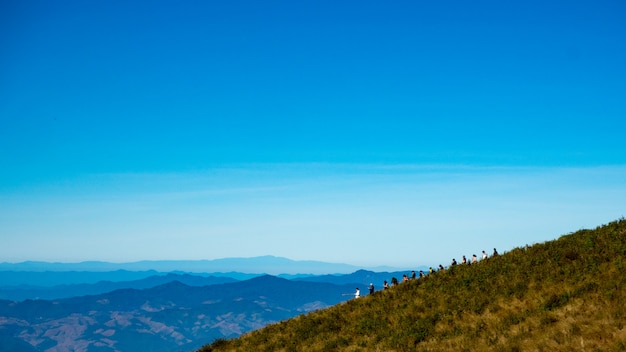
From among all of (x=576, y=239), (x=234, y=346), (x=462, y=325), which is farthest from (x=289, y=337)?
(x=576, y=239)

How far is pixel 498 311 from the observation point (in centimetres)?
2331

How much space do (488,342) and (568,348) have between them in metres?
3.60

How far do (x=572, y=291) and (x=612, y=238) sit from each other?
8.52 m

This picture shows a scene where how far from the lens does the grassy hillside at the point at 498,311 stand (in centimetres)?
1870

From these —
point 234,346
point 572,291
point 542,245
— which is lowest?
point 234,346

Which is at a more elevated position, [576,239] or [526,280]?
[576,239]

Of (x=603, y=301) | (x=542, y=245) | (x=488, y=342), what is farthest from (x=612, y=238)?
(x=488, y=342)

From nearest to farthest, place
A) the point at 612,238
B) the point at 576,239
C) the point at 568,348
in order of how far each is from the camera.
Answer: the point at 568,348 → the point at 612,238 → the point at 576,239

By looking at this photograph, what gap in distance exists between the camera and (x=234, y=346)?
105 ft

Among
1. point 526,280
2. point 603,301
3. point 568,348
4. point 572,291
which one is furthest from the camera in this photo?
point 526,280

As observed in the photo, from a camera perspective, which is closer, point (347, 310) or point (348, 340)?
point (348, 340)

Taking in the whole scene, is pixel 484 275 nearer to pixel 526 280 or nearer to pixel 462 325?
pixel 526 280

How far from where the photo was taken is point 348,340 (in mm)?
26438

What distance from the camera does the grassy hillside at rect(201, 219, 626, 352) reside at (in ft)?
61.4
